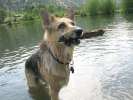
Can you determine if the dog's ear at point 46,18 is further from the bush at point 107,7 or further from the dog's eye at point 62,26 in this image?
the bush at point 107,7

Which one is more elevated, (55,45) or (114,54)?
(55,45)

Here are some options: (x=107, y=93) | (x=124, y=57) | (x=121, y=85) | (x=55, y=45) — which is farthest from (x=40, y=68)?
(x=124, y=57)

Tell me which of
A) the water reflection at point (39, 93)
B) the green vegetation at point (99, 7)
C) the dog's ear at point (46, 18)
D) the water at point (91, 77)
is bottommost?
the green vegetation at point (99, 7)

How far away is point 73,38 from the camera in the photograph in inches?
269

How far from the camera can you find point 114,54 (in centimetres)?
1479

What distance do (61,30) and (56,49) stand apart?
61cm

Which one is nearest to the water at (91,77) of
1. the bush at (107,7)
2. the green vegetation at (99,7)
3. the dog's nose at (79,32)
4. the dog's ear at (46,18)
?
Answer: the dog's ear at (46,18)

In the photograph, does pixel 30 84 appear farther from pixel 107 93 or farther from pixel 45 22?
pixel 45 22

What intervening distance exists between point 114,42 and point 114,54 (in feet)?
12.7

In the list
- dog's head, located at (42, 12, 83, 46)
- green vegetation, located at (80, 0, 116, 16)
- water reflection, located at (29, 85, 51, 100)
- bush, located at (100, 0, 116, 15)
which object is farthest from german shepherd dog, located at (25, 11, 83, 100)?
green vegetation, located at (80, 0, 116, 16)

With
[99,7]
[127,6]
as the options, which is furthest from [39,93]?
[99,7]

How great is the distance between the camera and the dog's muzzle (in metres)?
6.57

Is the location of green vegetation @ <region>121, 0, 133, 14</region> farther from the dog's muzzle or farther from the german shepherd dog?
the dog's muzzle

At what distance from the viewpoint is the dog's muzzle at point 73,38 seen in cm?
657
